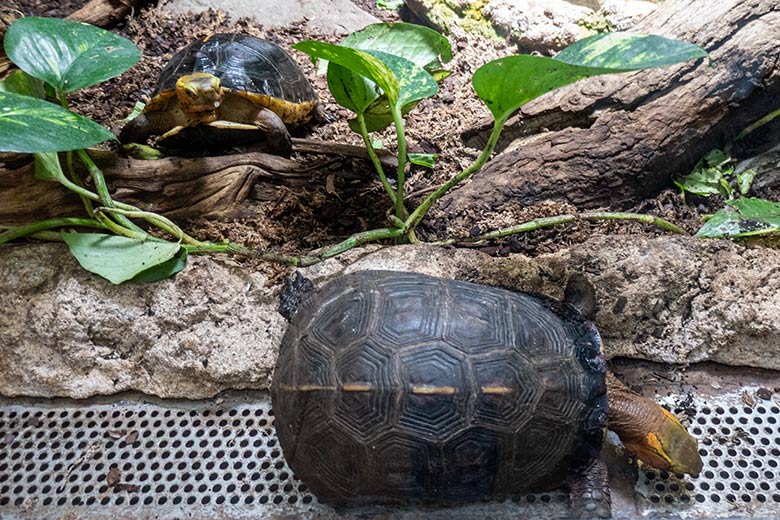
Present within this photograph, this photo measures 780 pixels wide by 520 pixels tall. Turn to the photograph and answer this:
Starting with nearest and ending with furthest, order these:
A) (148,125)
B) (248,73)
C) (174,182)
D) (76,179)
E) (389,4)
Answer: (76,179) < (174,182) < (148,125) < (248,73) < (389,4)

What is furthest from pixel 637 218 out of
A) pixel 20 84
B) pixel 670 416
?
pixel 20 84

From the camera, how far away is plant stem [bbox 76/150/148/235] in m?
1.93

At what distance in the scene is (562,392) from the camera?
143 cm

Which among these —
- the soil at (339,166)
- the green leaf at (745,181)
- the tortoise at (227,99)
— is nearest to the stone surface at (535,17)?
the soil at (339,166)

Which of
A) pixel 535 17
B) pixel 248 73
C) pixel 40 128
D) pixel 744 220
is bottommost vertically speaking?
pixel 248 73

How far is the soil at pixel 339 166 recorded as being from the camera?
6.82ft

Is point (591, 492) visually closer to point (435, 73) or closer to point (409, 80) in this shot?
point (409, 80)

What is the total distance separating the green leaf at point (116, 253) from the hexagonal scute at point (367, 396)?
86 centimetres

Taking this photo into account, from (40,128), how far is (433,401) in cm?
121

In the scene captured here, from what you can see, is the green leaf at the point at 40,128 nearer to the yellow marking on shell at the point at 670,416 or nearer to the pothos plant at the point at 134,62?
the pothos plant at the point at 134,62

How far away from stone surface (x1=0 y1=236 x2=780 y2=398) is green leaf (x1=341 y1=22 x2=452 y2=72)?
2.63ft

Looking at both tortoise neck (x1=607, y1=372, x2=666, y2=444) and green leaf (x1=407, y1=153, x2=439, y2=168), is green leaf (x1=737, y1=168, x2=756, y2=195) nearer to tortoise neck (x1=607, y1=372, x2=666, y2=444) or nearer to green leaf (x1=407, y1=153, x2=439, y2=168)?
tortoise neck (x1=607, y1=372, x2=666, y2=444)

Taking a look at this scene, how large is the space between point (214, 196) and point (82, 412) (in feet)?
2.92

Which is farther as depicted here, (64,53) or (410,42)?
(410,42)
